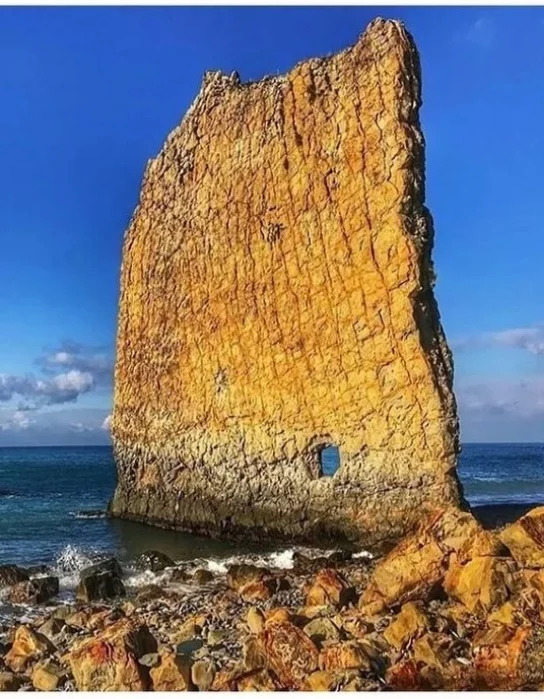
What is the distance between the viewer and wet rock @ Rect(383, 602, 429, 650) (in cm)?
1221

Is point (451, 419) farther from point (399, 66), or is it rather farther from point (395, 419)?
point (399, 66)

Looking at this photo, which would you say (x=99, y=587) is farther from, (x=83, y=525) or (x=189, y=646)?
(x=83, y=525)

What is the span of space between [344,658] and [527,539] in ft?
22.1

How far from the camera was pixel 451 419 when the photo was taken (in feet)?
84.8

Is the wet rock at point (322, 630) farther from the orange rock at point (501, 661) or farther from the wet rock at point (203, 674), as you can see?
the orange rock at point (501, 661)

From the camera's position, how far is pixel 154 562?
76.2ft

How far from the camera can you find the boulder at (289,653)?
11.1 meters

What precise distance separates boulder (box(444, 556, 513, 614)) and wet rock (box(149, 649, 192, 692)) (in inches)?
223

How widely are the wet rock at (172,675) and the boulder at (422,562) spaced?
469 cm

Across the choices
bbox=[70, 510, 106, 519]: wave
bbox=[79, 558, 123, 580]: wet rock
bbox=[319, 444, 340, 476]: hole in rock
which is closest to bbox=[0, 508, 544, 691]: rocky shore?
bbox=[79, 558, 123, 580]: wet rock

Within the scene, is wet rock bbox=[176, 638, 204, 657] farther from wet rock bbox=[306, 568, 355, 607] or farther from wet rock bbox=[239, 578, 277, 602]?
wet rock bbox=[239, 578, 277, 602]

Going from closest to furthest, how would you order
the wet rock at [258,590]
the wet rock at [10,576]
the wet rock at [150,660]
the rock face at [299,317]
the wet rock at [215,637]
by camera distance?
the wet rock at [150,660] → the wet rock at [215,637] → the wet rock at [258,590] → the wet rock at [10,576] → the rock face at [299,317]

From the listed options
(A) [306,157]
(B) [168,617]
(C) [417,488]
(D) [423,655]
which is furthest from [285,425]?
(D) [423,655]

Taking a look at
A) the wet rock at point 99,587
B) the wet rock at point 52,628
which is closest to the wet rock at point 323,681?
the wet rock at point 52,628
